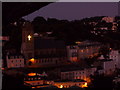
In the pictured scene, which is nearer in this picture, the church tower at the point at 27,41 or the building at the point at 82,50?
the church tower at the point at 27,41

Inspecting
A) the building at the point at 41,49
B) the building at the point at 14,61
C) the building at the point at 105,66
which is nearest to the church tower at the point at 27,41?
the building at the point at 41,49

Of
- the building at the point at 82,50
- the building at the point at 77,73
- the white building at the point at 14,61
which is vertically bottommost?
the building at the point at 77,73

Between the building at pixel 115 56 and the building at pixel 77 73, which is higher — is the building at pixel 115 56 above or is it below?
above

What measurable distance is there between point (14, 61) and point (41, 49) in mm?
1835

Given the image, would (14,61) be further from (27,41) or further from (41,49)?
(41,49)

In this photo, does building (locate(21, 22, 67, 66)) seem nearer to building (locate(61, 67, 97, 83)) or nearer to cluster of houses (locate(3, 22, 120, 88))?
cluster of houses (locate(3, 22, 120, 88))

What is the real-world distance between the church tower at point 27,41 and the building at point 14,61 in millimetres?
609

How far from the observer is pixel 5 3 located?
61.6 inches

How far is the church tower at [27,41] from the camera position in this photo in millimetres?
11414

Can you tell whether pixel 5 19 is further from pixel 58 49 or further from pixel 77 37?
pixel 77 37

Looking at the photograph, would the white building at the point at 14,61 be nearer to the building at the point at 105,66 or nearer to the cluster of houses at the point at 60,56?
the cluster of houses at the point at 60,56

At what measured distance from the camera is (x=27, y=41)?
11.6 meters

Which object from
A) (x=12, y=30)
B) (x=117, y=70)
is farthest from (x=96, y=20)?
(x=117, y=70)

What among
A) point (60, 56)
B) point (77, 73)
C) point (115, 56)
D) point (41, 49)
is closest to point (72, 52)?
point (60, 56)
